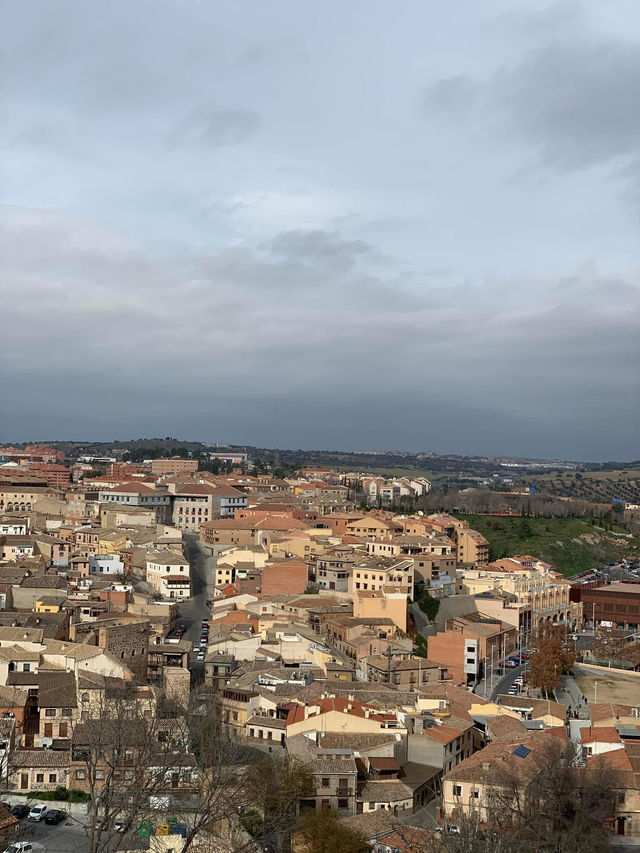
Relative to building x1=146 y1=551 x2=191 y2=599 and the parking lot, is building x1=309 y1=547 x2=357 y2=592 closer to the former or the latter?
building x1=146 y1=551 x2=191 y2=599

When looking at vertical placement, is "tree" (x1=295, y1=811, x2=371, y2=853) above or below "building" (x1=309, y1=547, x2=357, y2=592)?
below

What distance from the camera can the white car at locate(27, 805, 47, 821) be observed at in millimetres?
Answer: 15570

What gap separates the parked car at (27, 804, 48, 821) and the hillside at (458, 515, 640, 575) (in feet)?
100

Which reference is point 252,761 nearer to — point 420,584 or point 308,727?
point 308,727

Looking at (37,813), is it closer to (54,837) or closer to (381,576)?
(54,837)

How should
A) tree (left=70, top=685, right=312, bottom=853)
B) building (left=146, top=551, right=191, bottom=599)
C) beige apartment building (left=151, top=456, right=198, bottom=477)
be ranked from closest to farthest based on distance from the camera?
tree (left=70, top=685, right=312, bottom=853) < building (left=146, top=551, right=191, bottom=599) < beige apartment building (left=151, top=456, right=198, bottom=477)

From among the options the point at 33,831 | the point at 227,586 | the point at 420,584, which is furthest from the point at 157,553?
the point at 33,831

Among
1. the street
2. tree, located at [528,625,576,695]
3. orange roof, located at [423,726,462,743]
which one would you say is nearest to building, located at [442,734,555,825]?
orange roof, located at [423,726,462,743]

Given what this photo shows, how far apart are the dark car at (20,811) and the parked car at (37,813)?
0.08 meters

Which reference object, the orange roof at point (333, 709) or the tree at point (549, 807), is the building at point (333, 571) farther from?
the tree at point (549, 807)

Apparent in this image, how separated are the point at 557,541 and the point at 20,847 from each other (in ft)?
128

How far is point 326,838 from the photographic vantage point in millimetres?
14797

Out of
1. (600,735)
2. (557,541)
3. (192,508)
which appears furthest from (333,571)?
(557,541)

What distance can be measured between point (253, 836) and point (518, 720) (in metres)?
7.43
